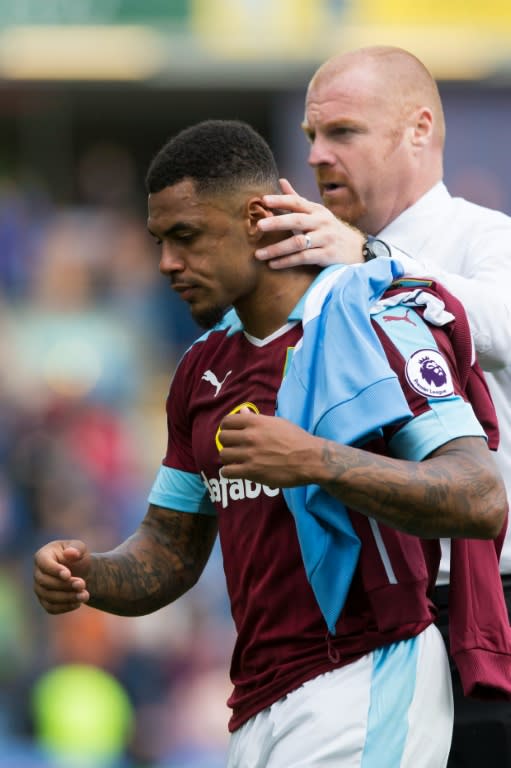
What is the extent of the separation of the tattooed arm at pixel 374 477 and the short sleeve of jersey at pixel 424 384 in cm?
10

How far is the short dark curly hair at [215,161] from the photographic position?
3.23 m

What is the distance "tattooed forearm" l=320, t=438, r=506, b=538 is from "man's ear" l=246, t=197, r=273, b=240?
2.40 ft

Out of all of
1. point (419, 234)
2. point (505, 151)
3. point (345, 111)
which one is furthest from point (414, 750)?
point (505, 151)

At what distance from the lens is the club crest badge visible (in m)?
2.90

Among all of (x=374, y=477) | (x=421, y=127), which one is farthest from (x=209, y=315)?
(x=421, y=127)

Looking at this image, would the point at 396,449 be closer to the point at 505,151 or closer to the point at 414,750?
the point at 414,750

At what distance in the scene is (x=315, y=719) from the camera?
306cm

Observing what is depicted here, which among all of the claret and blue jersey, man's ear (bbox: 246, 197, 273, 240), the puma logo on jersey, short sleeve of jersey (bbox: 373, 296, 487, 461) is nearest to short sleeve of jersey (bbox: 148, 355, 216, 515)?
the claret and blue jersey

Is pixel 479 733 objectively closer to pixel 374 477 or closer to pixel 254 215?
pixel 374 477

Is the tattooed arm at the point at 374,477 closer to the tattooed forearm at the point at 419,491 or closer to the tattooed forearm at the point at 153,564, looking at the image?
the tattooed forearm at the point at 419,491

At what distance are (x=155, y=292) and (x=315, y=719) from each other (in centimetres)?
743

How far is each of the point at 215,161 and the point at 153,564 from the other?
1.03 m

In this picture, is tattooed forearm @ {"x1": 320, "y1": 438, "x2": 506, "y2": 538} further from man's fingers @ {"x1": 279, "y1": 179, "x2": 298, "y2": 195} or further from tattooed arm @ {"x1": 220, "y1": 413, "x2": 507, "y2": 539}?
man's fingers @ {"x1": 279, "y1": 179, "x2": 298, "y2": 195}

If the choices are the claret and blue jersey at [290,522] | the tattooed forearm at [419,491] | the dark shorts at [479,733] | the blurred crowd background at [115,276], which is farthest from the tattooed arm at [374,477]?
the blurred crowd background at [115,276]
